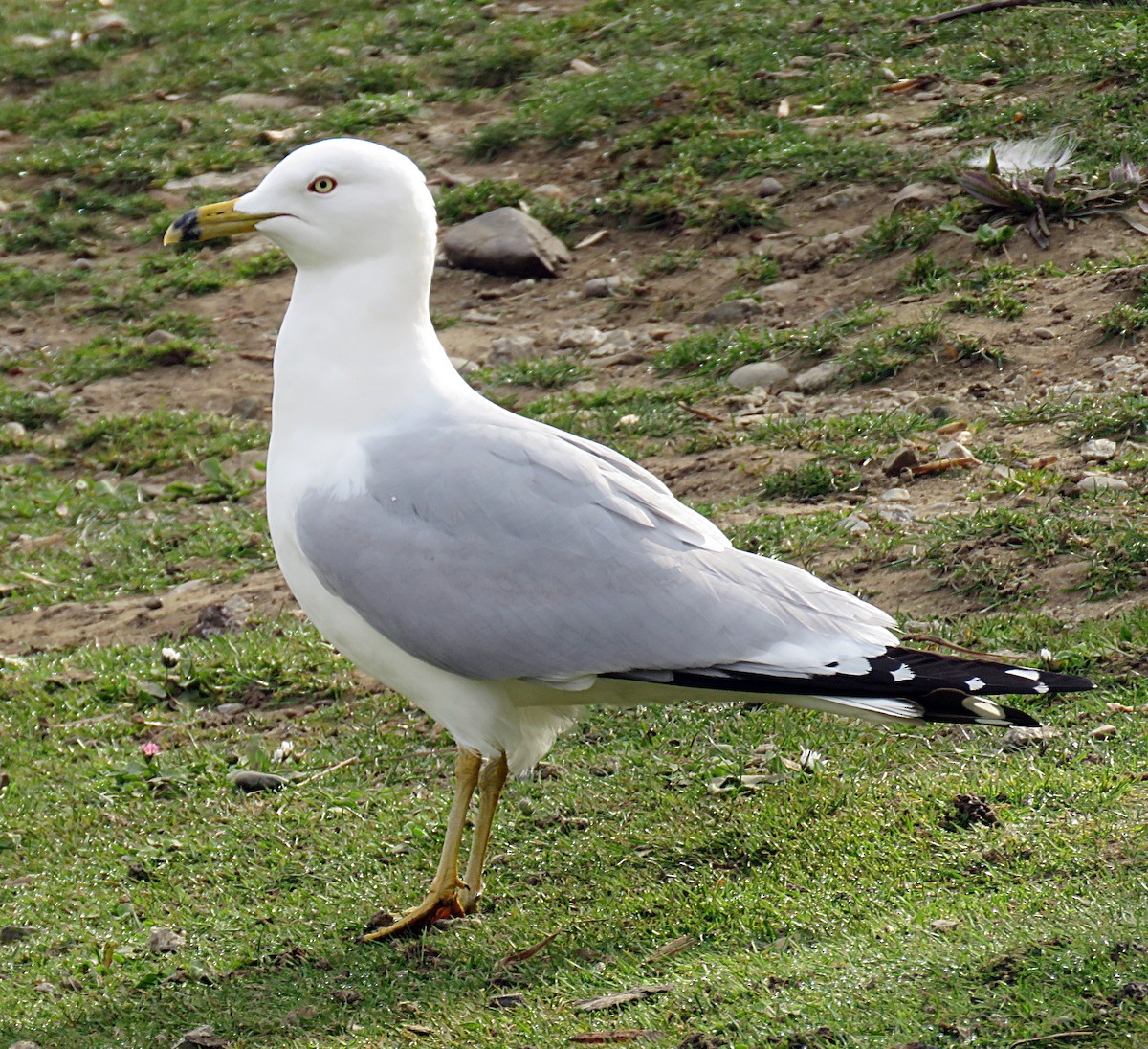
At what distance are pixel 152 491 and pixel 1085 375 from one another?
172 inches

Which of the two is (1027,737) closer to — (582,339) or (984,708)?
(984,708)

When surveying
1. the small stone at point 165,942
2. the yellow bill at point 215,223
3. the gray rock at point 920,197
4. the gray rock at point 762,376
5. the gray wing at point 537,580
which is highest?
the yellow bill at point 215,223

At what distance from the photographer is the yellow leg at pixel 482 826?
449cm

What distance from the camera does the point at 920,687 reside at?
12.9 ft

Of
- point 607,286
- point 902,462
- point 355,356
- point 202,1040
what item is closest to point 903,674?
point 355,356

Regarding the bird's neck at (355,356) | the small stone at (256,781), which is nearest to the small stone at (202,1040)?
the small stone at (256,781)

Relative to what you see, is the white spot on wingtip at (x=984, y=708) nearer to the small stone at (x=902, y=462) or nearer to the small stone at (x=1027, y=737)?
the small stone at (x=1027, y=737)

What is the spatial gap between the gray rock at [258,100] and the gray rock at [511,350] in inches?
155

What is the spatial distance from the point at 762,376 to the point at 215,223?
3506mm

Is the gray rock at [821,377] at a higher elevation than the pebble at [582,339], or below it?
higher

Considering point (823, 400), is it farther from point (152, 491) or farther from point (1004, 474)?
point (152, 491)

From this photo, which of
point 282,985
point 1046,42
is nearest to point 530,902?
point 282,985

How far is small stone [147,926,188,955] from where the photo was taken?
4.48m

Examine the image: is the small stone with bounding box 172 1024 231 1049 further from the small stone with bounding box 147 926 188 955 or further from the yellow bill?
the yellow bill
